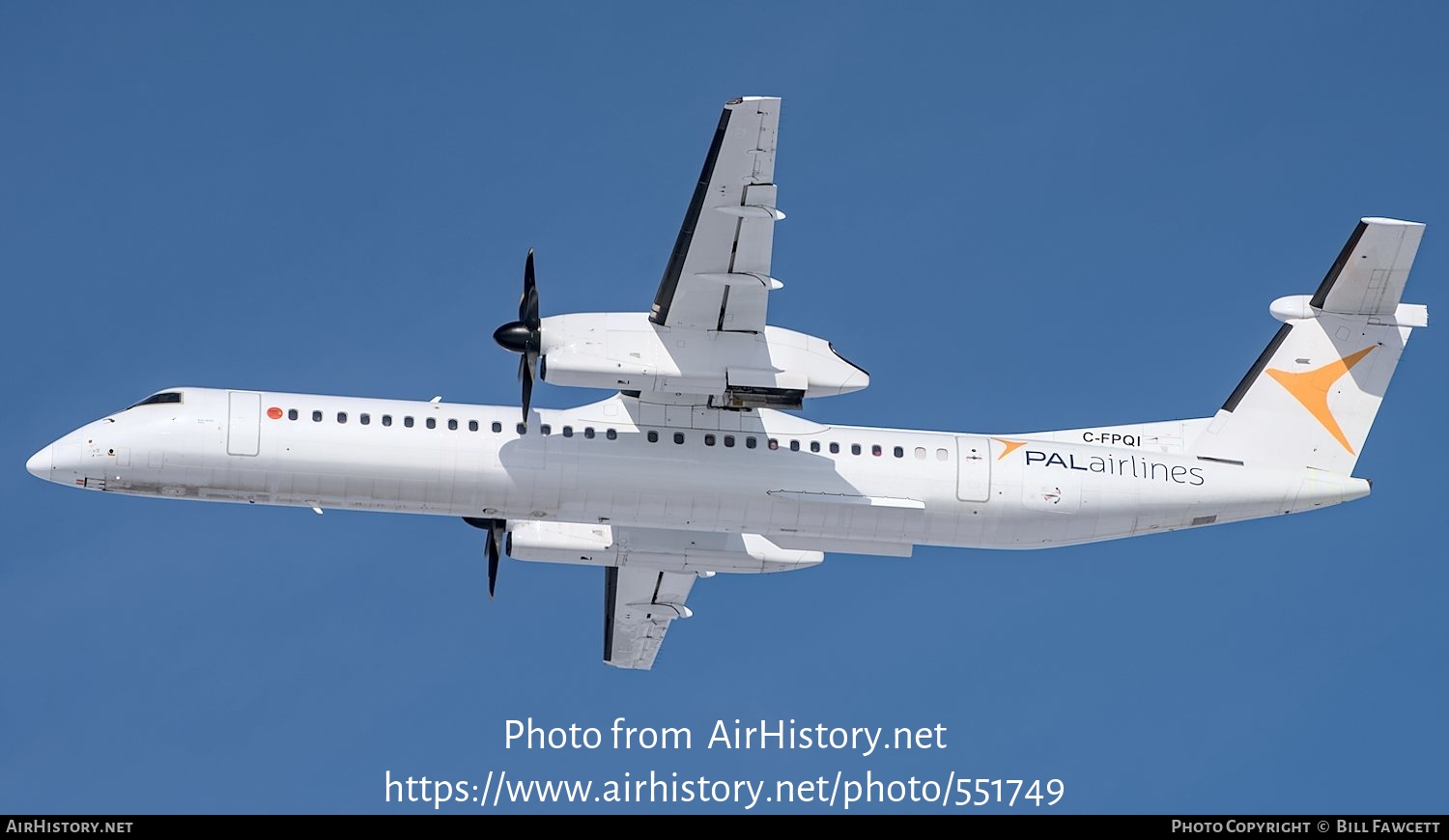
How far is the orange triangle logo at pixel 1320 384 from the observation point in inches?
1123

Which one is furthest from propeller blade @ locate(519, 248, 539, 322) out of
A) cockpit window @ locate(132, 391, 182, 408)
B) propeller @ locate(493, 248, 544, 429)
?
cockpit window @ locate(132, 391, 182, 408)

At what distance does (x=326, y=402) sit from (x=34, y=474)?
4.37 m

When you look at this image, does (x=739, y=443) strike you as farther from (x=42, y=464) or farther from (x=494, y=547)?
(x=42, y=464)

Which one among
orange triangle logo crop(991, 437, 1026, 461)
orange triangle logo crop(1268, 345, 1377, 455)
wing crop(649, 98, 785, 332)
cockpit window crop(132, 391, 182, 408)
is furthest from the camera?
orange triangle logo crop(1268, 345, 1377, 455)

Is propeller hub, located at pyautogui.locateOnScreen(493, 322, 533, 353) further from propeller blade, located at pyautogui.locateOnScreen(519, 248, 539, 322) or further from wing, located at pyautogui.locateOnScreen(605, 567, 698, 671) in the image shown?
wing, located at pyautogui.locateOnScreen(605, 567, 698, 671)

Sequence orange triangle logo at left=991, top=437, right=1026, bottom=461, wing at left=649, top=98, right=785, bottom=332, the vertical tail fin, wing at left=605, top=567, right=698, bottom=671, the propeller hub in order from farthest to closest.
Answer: wing at left=605, top=567, right=698, bottom=671, the vertical tail fin, orange triangle logo at left=991, top=437, right=1026, bottom=461, the propeller hub, wing at left=649, top=98, right=785, bottom=332

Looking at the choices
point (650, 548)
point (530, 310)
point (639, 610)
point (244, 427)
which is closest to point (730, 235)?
point (530, 310)

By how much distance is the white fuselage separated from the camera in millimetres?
25922

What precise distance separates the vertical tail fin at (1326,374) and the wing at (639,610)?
9.57m

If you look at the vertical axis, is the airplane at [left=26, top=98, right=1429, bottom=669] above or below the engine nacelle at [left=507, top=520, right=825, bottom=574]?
above

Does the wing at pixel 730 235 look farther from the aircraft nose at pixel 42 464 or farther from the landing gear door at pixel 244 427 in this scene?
the aircraft nose at pixel 42 464

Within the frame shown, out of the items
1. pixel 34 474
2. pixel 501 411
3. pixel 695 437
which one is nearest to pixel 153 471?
pixel 34 474

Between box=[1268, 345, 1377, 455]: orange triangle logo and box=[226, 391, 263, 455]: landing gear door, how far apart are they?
1628 cm

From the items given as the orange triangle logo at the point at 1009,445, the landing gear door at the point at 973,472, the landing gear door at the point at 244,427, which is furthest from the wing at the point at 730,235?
the landing gear door at the point at 244,427
